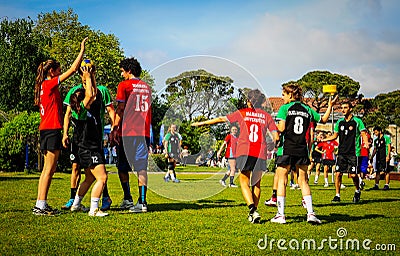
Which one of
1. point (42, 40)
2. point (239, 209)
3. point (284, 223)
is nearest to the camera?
point (284, 223)

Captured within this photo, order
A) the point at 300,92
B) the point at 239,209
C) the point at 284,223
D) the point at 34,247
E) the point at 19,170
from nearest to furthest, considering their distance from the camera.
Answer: the point at 34,247 → the point at 284,223 → the point at 300,92 → the point at 239,209 → the point at 19,170

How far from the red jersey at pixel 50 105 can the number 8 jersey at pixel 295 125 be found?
4029 millimetres

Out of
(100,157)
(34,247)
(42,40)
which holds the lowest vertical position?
(34,247)

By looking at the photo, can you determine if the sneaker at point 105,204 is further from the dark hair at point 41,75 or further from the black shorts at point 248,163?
the black shorts at point 248,163

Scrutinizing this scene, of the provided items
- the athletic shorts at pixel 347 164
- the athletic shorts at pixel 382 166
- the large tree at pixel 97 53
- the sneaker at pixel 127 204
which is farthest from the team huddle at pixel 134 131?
the large tree at pixel 97 53

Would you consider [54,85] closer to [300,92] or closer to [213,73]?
[213,73]

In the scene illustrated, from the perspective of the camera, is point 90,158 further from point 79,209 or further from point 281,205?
point 281,205

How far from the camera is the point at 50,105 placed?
8492 mm

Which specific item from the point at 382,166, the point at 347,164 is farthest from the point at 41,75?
the point at 382,166

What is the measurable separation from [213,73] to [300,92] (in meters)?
1.66

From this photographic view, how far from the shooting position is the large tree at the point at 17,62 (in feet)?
139

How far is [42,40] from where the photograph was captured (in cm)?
4491

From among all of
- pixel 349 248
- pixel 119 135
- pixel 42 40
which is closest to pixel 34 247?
pixel 119 135

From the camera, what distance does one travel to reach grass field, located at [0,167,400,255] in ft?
19.4
